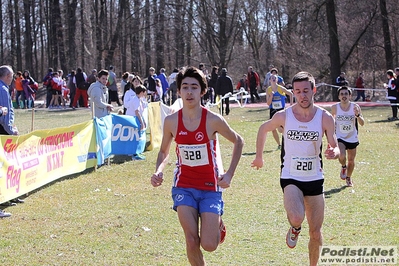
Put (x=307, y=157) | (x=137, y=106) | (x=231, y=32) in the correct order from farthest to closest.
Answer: (x=231, y=32) → (x=137, y=106) → (x=307, y=157)

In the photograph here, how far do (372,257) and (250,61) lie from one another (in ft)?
146

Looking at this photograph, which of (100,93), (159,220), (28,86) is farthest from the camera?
(28,86)

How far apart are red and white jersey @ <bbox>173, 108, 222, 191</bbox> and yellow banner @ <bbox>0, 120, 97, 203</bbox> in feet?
14.0

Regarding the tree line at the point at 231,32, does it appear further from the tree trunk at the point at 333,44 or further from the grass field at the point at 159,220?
the grass field at the point at 159,220

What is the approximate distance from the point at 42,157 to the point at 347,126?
528 centimetres

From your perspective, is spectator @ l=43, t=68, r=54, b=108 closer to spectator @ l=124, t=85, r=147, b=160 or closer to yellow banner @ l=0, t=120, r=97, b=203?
spectator @ l=124, t=85, r=147, b=160

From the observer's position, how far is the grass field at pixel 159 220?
6.61 meters

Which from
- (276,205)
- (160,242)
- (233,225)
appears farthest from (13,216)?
(276,205)

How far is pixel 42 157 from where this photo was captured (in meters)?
10.2

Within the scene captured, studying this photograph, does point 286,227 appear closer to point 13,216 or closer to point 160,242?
point 160,242

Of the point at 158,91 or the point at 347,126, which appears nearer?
the point at 347,126

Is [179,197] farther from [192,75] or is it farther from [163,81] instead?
[163,81]

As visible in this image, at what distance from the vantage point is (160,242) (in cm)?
711

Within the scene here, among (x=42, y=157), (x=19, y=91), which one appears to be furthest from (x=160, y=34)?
(x=42, y=157)
